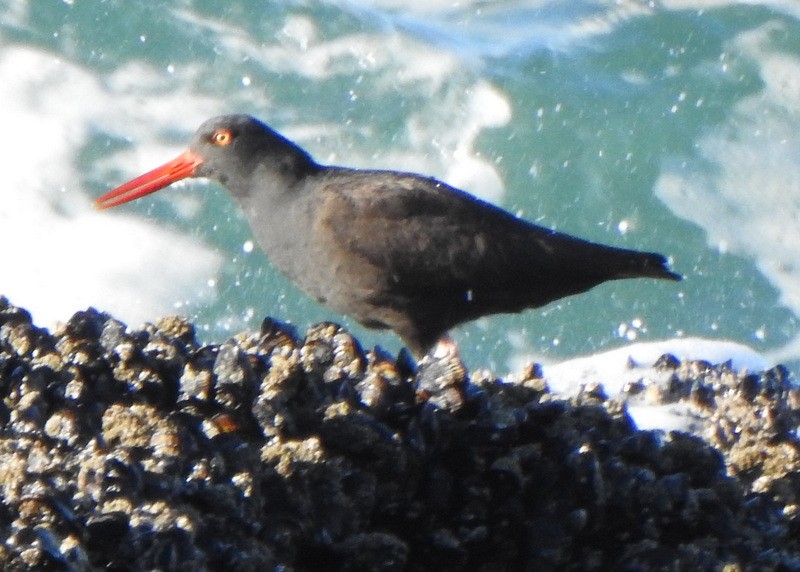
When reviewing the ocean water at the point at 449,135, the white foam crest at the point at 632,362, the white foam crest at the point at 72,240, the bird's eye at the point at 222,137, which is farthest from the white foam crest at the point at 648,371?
the white foam crest at the point at 72,240

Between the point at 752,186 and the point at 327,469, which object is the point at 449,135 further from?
the point at 327,469

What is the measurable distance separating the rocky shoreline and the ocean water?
4883mm

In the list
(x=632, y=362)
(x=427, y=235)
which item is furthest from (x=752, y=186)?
(x=632, y=362)

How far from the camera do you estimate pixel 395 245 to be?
406 cm

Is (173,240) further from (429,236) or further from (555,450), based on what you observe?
(555,450)

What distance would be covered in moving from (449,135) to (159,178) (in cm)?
395

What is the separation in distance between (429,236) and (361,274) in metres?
0.33

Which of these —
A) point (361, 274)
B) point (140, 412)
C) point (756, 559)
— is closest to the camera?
point (140, 412)

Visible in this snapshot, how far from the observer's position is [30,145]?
28.1 ft

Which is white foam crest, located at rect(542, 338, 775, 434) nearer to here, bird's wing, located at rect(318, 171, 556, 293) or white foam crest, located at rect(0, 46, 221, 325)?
bird's wing, located at rect(318, 171, 556, 293)

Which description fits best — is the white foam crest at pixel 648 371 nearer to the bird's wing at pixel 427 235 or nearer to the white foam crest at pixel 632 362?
the white foam crest at pixel 632 362

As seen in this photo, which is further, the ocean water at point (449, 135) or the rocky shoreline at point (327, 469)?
the ocean water at point (449, 135)

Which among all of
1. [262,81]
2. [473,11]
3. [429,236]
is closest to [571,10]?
[473,11]

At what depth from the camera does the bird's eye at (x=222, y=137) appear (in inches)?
177
